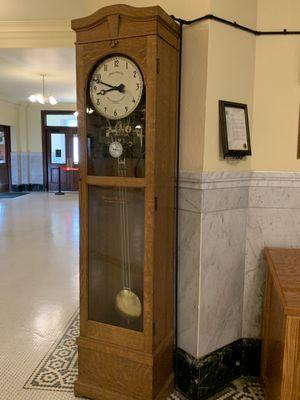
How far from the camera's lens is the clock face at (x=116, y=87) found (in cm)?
→ 175

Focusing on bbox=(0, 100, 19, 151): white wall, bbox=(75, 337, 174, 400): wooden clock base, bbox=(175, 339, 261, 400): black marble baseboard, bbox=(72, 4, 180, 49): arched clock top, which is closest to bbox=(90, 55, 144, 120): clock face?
bbox=(72, 4, 180, 49): arched clock top

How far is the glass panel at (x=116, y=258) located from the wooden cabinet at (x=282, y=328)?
27.1 inches

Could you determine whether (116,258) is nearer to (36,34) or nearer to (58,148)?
(36,34)

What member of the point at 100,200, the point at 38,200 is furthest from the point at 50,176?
the point at 100,200

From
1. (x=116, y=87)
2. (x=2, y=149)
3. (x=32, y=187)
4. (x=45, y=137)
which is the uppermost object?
(x=45, y=137)

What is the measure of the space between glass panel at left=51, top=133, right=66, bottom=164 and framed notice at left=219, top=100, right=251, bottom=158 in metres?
9.94

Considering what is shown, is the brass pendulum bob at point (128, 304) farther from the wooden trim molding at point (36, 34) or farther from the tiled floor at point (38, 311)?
the wooden trim molding at point (36, 34)

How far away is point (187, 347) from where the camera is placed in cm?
204

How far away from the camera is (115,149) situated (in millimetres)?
1900

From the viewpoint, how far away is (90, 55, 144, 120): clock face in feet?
5.75

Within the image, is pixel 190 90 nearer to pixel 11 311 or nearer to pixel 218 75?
pixel 218 75

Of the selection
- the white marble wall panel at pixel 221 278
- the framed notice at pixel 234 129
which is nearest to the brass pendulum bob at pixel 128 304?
the white marble wall panel at pixel 221 278

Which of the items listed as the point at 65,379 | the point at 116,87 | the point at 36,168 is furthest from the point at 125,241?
the point at 36,168

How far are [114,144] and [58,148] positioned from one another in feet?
32.7
